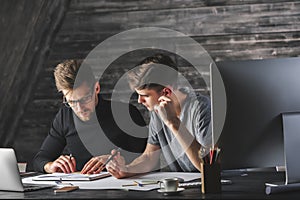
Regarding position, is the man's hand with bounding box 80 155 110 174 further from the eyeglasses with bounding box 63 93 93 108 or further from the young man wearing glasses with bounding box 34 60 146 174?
the eyeglasses with bounding box 63 93 93 108

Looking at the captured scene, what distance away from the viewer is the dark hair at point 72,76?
361 cm

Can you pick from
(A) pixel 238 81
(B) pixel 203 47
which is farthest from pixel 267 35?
(A) pixel 238 81

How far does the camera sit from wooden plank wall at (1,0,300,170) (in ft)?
14.0

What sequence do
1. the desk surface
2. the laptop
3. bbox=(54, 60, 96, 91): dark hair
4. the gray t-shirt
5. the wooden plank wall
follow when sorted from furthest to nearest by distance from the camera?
1. the wooden plank wall
2. bbox=(54, 60, 96, 91): dark hair
3. the gray t-shirt
4. the laptop
5. the desk surface

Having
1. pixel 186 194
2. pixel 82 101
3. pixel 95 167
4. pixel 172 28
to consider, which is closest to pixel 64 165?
pixel 95 167

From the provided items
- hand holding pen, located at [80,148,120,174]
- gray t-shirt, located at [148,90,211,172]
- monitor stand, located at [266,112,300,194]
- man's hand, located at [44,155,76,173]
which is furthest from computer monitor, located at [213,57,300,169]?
man's hand, located at [44,155,76,173]

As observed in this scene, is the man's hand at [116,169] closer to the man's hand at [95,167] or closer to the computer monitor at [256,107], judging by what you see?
the man's hand at [95,167]

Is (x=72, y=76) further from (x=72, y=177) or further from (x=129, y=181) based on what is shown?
(x=129, y=181)

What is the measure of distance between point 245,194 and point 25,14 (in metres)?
2.50

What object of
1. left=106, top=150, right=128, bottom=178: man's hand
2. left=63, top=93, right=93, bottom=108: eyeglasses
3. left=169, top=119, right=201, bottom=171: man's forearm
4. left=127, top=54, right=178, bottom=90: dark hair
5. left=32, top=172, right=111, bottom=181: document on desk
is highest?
left=127, top=54, right=178, bottom=90: dark hair

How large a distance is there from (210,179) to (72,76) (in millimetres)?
1430

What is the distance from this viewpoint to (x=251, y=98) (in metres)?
2.42

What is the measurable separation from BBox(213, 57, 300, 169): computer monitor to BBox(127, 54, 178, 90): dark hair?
2.57ft

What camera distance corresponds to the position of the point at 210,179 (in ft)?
7.89
